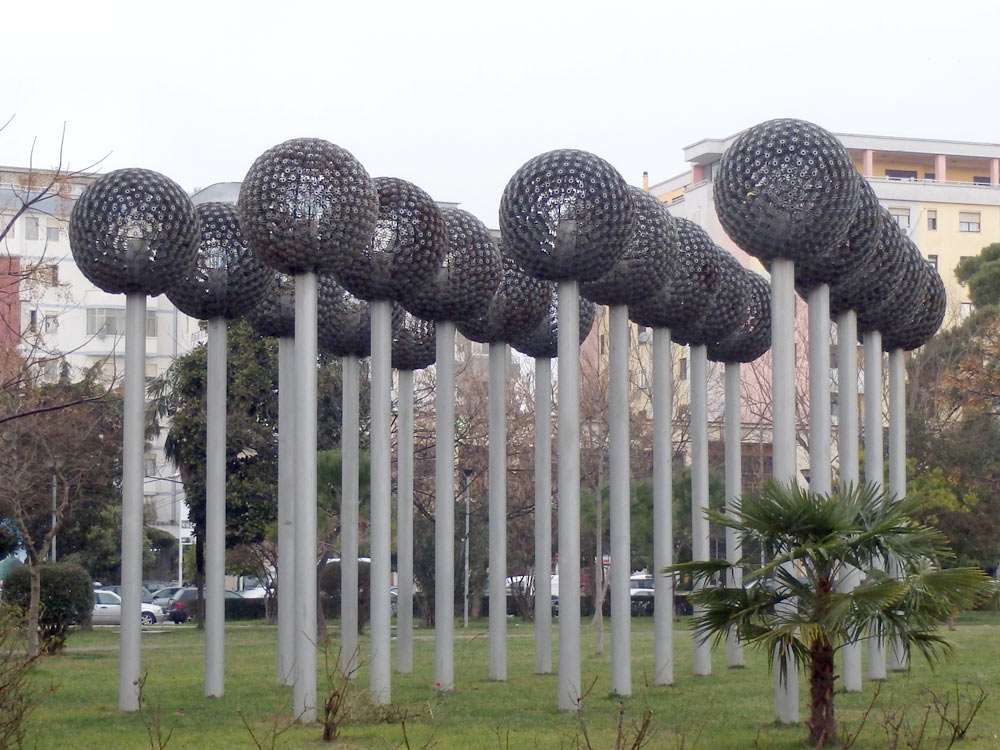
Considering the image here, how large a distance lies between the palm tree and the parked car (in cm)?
3445

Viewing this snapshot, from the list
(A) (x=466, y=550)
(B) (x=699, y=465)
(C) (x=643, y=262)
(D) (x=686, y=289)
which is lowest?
(A) (x=466, y=550)

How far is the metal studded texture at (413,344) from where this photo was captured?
19.0 meters

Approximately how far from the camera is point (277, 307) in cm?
1795

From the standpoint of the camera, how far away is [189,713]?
1543 cm

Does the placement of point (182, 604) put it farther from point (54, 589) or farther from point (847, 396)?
point (847, 396)

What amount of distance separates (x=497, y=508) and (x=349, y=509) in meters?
1.95

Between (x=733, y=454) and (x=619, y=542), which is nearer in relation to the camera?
(x=619, y=542)

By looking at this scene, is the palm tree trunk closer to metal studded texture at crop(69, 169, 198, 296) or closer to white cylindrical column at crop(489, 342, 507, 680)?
white cylindrical column at crop(489, 342, 507, 680)

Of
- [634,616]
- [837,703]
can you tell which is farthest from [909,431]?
[837,703]

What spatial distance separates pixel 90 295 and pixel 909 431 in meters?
40.2

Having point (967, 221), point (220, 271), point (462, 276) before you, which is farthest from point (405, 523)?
point (967, 221)

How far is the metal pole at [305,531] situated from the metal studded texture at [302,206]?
0.75 m

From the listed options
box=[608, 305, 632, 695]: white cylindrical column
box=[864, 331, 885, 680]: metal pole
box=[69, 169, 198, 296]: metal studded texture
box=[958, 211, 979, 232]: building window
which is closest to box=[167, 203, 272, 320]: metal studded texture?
box=[69, 169, 198, 296]: metal studded texture

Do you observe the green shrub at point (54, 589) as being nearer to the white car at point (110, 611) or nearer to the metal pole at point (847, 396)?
the white car at point (110, 611)
